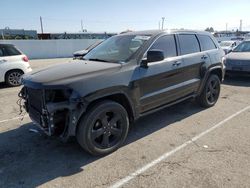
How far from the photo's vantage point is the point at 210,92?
6.00 meters

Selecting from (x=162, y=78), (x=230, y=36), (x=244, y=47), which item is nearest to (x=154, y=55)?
(x=162, y=78)

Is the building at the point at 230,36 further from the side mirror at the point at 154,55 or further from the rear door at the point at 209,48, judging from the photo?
the side mirror at the point at 154,55

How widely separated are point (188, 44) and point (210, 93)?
1.47 m

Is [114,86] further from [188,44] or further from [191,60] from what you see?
[188,44]

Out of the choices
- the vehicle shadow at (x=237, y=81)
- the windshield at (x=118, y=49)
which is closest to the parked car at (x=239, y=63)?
the vehicle shadow at (x=237, y=81)

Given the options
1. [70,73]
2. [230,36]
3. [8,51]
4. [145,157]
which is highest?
[230,36]

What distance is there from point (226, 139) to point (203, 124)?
735 mm

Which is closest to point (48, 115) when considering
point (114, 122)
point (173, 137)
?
point (114, 122)

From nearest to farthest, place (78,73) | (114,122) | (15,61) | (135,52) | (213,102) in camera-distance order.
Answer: (78,73) → (114,122) → (135,52) → (213,102) → (15,61)

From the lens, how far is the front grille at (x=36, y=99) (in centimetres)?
351

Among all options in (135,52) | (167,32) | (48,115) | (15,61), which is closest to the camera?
(48,115)

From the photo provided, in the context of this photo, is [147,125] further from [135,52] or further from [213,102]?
[213,102]

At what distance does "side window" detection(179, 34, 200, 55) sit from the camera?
510cm

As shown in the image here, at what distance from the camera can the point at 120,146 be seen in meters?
4.05
